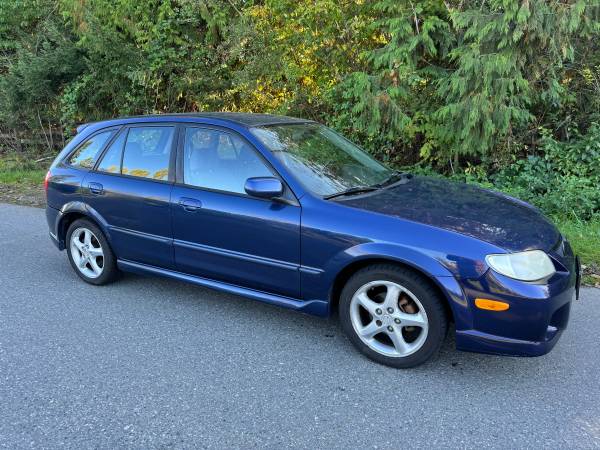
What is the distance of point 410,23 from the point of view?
22.4 feet

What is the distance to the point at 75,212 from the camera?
4895 millimetres

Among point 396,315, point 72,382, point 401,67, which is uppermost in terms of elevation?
point 401,67

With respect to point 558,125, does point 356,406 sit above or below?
below

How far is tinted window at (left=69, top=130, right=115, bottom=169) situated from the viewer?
191 inches

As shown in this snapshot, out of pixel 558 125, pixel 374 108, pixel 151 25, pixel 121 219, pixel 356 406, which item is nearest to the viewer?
pixel 356 406

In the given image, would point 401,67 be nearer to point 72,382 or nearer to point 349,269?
point 349,269

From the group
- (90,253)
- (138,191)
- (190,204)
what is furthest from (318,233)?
(90,253)

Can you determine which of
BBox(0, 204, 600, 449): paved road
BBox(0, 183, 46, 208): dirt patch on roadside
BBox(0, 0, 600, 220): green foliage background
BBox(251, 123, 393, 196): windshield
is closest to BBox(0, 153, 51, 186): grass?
BBox(0, 183, 46, 208): dirt patch on roadside

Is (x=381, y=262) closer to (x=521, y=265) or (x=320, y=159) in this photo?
(x=521, y=265)

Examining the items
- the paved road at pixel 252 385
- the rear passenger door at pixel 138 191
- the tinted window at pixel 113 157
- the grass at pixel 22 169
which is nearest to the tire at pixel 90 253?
the rear passenger door at pixel 138 191

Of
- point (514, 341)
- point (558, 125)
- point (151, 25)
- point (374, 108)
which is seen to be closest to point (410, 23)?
point (374, 108)

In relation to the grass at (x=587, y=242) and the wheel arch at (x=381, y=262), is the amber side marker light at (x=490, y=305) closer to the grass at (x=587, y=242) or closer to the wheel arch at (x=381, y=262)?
the wheel arch at (x=381, y=262)

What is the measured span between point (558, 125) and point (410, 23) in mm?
2691

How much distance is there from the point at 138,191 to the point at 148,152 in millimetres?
362
